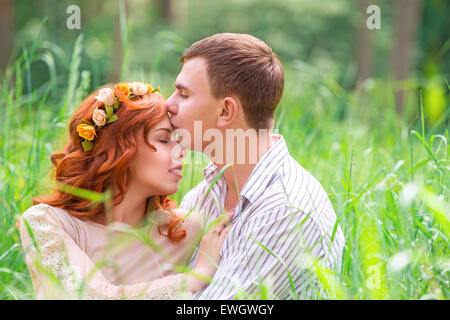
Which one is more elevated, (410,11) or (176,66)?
(410,11)

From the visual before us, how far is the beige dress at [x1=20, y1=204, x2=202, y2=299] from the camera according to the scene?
2375 millimetres

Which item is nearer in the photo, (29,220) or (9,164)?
(29,220)

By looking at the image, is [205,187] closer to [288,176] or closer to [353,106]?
[288,176]

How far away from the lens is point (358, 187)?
3439mm

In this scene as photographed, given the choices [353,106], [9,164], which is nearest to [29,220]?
[9,164]

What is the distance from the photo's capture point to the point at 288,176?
2605 mm

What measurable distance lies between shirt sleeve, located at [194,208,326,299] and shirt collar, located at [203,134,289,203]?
0.16m

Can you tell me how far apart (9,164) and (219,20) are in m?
12.3

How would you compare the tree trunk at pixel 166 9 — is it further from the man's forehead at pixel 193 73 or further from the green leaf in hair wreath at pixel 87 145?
the green leaf in hair wreath at pixel 87 145

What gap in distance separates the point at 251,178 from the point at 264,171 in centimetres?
7

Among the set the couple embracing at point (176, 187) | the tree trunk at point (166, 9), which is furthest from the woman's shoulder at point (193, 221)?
the tree trunk at point (166, 9)

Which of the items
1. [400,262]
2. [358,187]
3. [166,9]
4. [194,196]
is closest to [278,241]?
[400,262]

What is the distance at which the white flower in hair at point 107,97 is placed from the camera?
2744 millimetres
